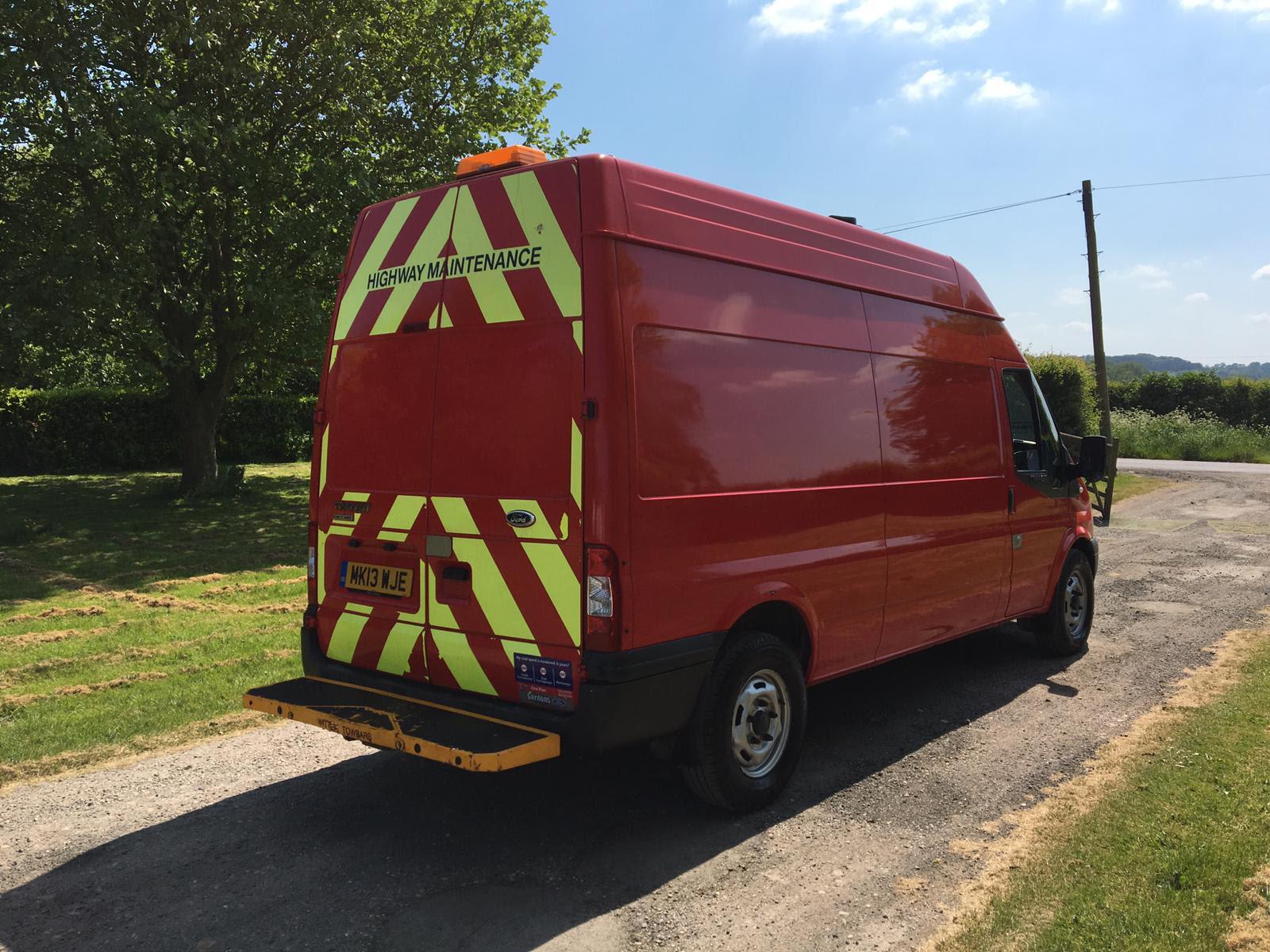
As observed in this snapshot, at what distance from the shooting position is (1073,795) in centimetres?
453

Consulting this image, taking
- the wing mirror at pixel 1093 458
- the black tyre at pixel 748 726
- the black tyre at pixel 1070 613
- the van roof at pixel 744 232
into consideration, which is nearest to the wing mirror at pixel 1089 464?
the wing mirror at pixel 1093 458

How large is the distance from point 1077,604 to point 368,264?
231 inches

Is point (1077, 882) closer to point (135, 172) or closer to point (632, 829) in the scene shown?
point (632, 829)

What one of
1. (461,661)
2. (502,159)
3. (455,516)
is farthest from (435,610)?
(502,159)

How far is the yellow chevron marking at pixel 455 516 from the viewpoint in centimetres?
412

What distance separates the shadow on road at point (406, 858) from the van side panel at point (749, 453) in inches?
35.0

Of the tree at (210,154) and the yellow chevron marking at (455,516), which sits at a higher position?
the tree at (210,154)

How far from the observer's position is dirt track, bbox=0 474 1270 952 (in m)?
3.40

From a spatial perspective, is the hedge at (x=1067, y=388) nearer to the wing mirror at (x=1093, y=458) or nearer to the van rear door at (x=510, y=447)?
the wing mirror at (x=1093, y=458)

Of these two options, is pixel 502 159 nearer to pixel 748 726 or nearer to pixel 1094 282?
pixel 748 726

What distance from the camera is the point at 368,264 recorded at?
4.72 meters

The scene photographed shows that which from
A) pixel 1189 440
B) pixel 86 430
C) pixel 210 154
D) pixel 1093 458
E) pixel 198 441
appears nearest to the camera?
pixel 1093 458

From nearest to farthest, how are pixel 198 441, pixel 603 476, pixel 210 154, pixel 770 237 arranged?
1. pixel 603 476
2. pixel 770 237
3. pixel 210 154
4. pixel 198 441

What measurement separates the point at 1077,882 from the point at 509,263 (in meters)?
3.33
